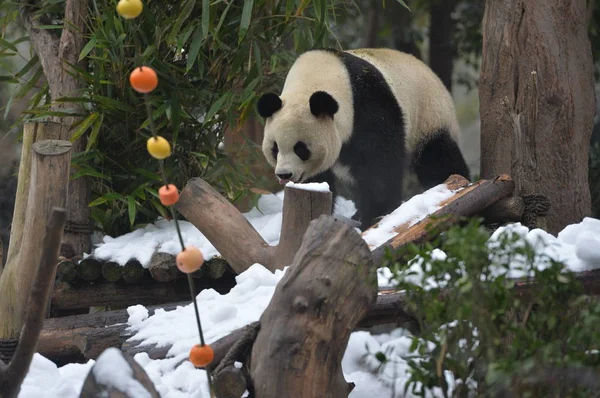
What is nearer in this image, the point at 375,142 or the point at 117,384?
the point at 117,384

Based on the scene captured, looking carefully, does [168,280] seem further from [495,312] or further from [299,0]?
[495,312]

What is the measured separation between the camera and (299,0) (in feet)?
13.4

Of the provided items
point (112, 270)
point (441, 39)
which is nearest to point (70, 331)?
point (112, 270)

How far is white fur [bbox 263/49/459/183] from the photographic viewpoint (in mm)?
3701

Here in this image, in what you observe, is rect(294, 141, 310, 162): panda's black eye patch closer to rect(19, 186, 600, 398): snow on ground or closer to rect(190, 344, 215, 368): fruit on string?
rect(19, 186, 600, 398): snow on ground

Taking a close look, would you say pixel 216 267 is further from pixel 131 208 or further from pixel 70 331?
pixel 70 331

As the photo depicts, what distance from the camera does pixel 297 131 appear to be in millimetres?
3688

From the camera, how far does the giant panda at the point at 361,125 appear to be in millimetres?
3707

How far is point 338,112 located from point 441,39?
3.73 meters

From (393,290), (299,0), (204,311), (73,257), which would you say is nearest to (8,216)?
(73,257)

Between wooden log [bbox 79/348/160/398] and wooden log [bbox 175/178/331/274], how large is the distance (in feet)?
3.34

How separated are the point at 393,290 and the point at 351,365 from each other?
0.36 meters

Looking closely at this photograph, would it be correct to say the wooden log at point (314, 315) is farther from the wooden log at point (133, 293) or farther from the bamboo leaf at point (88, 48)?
the bamboo leaf at point (88, 48)

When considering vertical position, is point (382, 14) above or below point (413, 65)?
above
